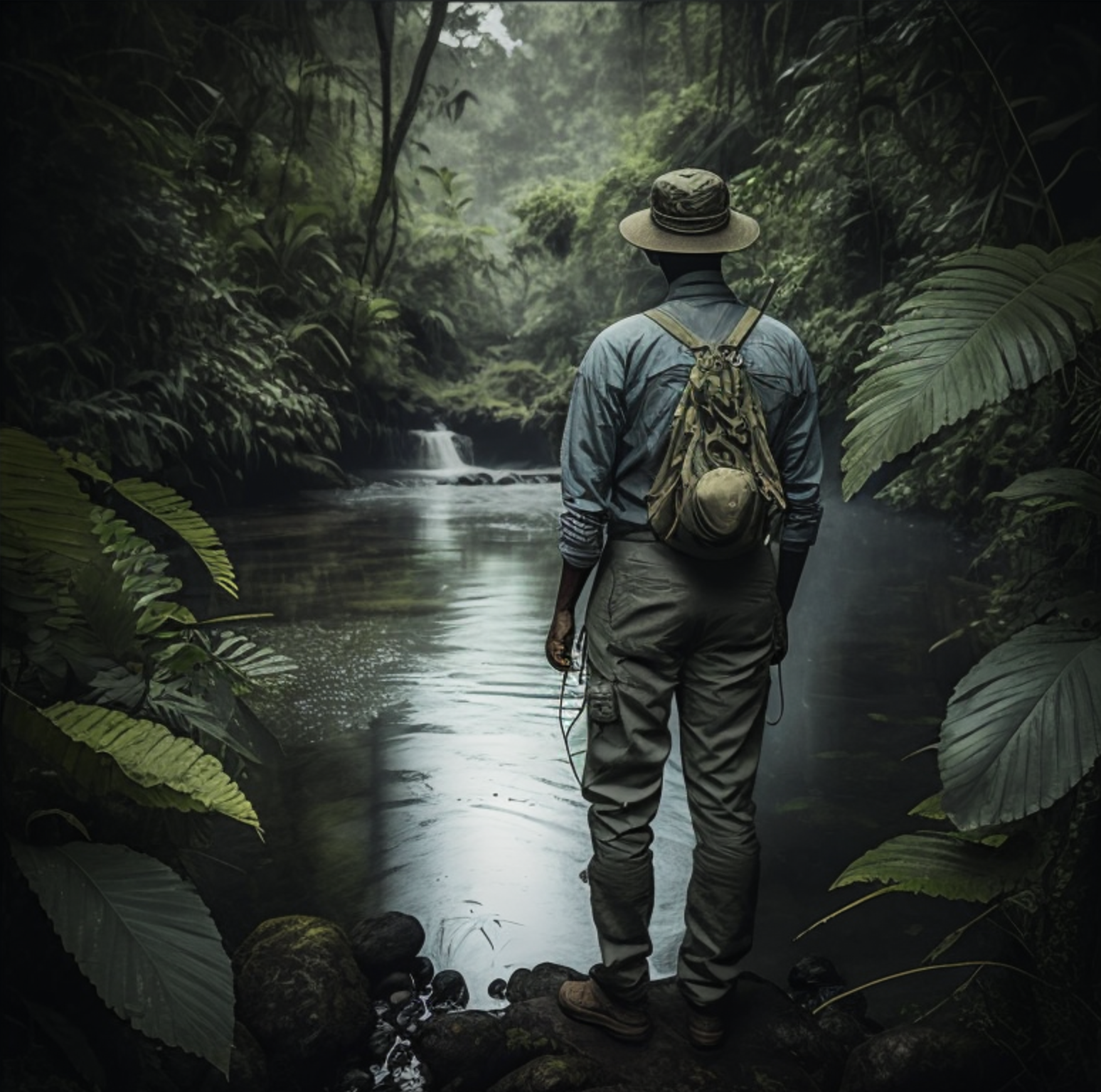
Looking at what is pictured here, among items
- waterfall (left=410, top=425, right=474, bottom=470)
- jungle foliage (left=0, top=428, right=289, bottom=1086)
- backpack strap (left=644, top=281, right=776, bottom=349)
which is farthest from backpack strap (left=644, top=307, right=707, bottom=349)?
waterfall (left=410, top=425, right=474, bottom=470)

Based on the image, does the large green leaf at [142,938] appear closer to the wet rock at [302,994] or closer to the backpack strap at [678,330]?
the wet rock at [302,994]

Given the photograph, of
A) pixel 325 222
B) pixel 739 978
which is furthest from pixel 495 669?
pixel 325 222

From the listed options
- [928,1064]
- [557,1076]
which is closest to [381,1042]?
[557,1076]

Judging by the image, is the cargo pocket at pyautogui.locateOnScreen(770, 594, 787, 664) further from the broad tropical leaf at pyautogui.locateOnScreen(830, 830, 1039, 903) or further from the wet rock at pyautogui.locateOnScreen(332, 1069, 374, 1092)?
the wet rock at pyautogui.locateOnScreen(332, 1069, 374, 1092)

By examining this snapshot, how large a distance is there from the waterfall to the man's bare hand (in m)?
2.44

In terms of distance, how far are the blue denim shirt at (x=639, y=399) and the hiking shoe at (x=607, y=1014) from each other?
957 mm

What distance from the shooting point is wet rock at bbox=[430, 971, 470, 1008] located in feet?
8.18

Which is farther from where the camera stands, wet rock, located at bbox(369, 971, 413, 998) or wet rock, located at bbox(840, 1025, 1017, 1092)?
wet rock, located at bbox(369, 971, 413, 998)

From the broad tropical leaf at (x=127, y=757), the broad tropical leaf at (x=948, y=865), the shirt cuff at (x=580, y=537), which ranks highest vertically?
the shirt cuff at (x=580, y=537)

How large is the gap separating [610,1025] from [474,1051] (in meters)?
0.29

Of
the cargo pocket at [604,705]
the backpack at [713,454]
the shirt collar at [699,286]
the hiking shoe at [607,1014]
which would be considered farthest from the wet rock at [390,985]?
the shirt collar at [699,286]

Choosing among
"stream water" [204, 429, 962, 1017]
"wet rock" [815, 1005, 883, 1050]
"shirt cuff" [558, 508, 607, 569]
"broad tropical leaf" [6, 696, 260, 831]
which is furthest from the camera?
"stream water" [204, 429, 962, 1017]

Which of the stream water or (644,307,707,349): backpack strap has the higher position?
(644,307,707,349): backpack strap

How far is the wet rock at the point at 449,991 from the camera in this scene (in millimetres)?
2492
